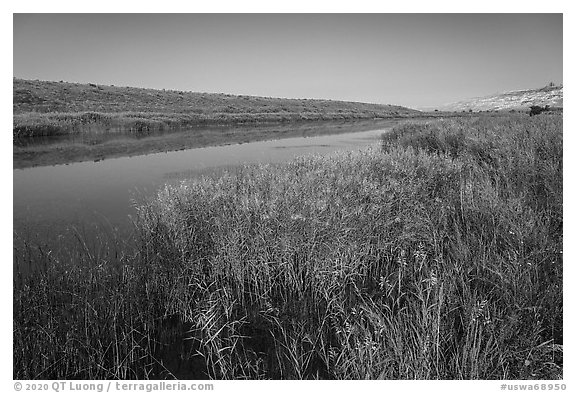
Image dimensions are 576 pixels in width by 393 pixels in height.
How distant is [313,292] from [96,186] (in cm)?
853

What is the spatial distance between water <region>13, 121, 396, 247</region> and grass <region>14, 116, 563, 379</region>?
2228 mm

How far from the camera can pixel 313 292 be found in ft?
14.5

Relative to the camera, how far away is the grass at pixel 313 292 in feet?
10.3

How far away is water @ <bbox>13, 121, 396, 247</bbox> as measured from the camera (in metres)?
7.12

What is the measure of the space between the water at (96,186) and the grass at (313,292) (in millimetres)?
2228

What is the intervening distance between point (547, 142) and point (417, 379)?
7.36 m

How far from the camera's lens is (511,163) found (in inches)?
298

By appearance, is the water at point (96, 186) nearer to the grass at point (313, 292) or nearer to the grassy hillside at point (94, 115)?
the grass at point (313, 292)

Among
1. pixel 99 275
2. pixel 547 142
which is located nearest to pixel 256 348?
pixel 99 275
